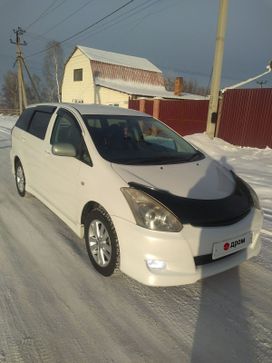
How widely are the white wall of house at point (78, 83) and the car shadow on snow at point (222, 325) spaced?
3097cm

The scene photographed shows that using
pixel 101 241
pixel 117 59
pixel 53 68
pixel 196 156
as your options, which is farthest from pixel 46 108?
pixel 53 68

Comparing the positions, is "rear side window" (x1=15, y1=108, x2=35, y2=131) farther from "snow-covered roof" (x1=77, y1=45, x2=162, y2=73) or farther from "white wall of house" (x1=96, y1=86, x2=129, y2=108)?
"snow-covered roof" (x1=77, y1=45, x2=162, y2=73)

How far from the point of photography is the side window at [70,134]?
3564mm

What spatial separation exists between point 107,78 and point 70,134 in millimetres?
30419

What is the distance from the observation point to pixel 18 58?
35.1 m

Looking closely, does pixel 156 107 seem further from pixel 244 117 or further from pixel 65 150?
pixel 65 150

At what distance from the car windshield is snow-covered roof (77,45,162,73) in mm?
29623

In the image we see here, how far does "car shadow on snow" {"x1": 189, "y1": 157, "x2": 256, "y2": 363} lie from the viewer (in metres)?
2.29

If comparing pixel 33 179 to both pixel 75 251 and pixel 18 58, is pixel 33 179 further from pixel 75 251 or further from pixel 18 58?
pixel 18 58

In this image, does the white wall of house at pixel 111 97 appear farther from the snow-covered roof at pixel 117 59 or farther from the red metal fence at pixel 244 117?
the red metal fence at pixel 244 117

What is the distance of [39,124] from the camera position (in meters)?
4.95

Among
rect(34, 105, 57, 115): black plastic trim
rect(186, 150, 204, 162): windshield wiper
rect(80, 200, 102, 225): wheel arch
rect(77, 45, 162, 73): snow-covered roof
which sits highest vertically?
rect(77, 45, 162, 73): snow-covered roof

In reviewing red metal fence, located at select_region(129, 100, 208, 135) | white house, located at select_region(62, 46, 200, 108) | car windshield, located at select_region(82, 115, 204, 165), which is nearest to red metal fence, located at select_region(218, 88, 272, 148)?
red metal fence, located at select_region(129, 100, 208, 135)

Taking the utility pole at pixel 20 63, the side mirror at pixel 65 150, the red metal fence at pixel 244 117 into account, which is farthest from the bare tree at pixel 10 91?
the side mirror at pixel 65 150
